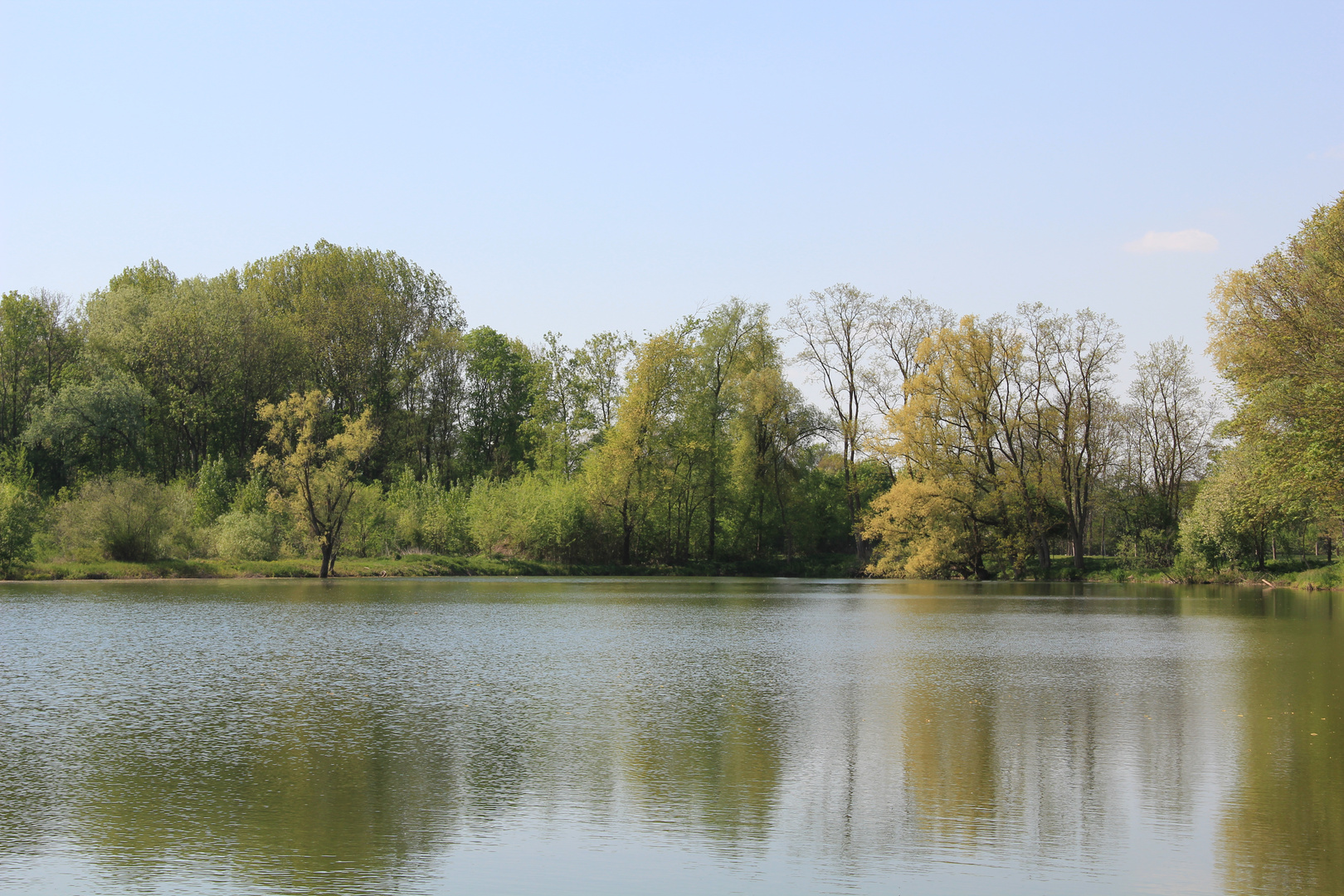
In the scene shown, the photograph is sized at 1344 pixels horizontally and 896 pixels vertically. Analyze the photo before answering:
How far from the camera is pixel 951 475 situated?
53719mm

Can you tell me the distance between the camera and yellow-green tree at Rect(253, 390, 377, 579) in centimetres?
4628

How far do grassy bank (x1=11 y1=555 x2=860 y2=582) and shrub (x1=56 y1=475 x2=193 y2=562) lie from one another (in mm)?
672

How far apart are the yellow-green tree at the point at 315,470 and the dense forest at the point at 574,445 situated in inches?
6.4

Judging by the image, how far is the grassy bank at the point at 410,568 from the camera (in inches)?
1713

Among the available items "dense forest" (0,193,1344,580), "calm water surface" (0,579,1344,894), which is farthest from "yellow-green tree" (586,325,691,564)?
"calm water surface" (0,579,1344,894)

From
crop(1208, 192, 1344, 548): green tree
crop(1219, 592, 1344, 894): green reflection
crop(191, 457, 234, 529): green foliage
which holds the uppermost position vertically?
crop(1208, 192, 1344, 548): green tree

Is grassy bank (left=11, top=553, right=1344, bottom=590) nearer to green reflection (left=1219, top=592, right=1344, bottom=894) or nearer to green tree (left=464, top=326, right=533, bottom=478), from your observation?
green tree (left=464, top=326, right=533, bottom=478)

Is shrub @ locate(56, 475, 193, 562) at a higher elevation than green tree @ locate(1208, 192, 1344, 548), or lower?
lower

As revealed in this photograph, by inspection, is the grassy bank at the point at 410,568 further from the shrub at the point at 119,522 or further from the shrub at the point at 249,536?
the shrub at the point at 119,522

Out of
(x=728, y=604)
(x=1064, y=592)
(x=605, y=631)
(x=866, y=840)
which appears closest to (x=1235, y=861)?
(x=866, y=840)

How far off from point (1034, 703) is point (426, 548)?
45.1 m

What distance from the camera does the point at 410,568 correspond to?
51750mm

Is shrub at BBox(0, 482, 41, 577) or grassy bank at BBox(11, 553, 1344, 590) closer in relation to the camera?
shrub at BBox(0, 482, 41, 577)

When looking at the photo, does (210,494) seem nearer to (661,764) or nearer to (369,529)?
(369,529)
